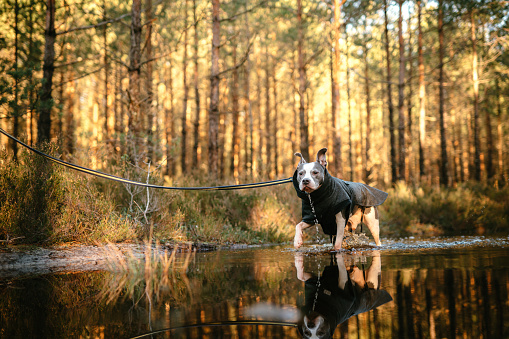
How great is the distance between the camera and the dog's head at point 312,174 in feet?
20.9

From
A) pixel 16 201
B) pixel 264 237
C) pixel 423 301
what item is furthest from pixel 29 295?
pixel 264 237

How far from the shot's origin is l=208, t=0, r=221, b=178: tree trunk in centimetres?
1698

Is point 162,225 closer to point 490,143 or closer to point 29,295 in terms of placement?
point 29,295

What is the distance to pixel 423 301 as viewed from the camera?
11.8ft

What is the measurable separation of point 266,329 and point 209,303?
1.07m

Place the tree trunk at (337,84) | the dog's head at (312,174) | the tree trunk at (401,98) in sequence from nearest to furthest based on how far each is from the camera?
the dog's head at (312,174), the tree trunk at (337,84), the tree trunk at (401,98)

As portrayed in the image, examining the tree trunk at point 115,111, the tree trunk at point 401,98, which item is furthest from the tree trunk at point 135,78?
the tree trunk at point 401,98

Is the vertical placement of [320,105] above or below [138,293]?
above

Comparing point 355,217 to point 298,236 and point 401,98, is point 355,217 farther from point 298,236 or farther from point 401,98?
point 401,98

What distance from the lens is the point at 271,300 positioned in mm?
3895

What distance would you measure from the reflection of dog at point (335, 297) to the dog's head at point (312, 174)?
129 centimetres

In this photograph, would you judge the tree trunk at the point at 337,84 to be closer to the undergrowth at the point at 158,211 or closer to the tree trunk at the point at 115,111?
the undergrowth at the point at 158,211

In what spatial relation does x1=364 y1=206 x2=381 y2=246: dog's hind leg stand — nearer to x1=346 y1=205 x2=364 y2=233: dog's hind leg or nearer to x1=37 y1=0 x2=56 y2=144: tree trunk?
x1=346 y1=205 x2=364 y2=233: dog's hind leg

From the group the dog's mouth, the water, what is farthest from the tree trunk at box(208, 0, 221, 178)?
the water
